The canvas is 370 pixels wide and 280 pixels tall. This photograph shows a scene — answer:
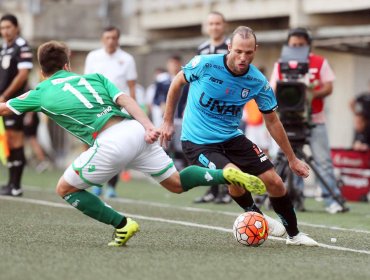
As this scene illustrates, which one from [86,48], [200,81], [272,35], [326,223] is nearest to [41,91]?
[200,81]

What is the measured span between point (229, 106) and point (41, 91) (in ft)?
5.20

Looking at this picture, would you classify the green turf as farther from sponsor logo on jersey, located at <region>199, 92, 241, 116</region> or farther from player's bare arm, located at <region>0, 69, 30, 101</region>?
player's bare arm, located at <region>0, 69, 30, 101</region>

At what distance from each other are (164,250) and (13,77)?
19.5ft

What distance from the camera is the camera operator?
12758mm

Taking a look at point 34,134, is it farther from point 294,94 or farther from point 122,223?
point 122,223

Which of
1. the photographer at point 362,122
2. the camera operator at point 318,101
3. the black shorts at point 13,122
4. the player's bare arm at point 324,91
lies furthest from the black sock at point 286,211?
the photographer at point 362,122

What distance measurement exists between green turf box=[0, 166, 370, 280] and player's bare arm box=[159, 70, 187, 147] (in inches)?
33.6

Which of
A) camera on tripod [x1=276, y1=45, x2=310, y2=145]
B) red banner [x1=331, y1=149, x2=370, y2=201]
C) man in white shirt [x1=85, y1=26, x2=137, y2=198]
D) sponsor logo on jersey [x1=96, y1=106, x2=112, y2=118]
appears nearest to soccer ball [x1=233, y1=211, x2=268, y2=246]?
sponsor logo on jersey [x1=96, y1=106, x2=112, y2=118]

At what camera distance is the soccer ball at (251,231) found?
28.5 ft

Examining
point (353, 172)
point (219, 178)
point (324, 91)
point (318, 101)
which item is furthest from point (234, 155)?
point (353, 172)

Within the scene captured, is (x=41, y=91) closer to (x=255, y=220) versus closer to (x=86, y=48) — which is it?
(x=255, y=220)

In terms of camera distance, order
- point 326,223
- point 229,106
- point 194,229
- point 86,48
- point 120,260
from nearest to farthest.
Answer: point 120,260 → point 229,106 → point 194,229 → point 326,223 → point 86,48

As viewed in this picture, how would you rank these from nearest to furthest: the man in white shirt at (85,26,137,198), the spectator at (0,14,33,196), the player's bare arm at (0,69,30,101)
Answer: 1. the player's bare arm at (0,69,30,101)
2. the spectator at (0,14,33,196)
3. the man in white shirt at (85,26,137,198)

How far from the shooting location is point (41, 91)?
8.40 m
